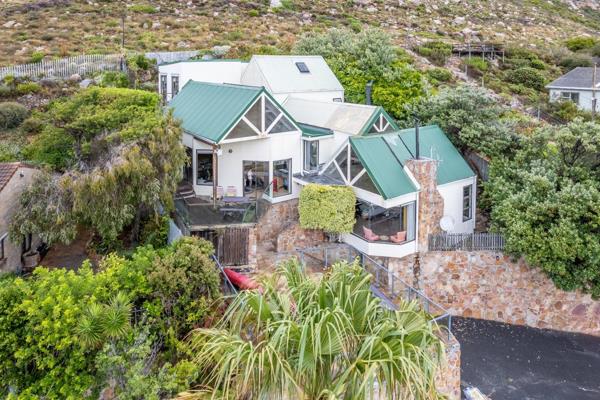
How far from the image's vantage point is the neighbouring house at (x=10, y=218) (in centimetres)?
1681

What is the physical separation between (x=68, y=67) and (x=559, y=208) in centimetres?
3562

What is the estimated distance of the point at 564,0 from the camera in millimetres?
96250

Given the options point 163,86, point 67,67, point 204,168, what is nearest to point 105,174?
point 204,168

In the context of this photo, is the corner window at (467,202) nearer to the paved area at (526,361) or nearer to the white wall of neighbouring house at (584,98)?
the paved area at (526,361)

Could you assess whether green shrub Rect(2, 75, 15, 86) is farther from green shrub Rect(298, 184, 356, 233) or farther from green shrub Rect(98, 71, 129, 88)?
green shrub Rect(298, 184, 356, 233)

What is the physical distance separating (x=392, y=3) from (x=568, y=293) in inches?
2735

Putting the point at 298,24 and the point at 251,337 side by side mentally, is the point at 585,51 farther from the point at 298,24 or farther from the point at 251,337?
the point at 251,337

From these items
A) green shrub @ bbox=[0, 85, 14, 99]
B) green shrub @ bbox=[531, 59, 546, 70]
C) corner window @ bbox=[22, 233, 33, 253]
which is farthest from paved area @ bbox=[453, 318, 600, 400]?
green shrub @ bbox=[531, 59, 546, 70]

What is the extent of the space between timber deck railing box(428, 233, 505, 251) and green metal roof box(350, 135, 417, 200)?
2.51 m

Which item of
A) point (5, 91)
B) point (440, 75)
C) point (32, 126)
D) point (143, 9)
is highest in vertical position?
point (143, 9)

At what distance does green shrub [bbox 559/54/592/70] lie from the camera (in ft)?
176

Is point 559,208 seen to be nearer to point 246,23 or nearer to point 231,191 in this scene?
point 231,191

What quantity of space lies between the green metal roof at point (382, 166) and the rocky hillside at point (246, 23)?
80.9ft

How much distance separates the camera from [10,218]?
1698 cm
